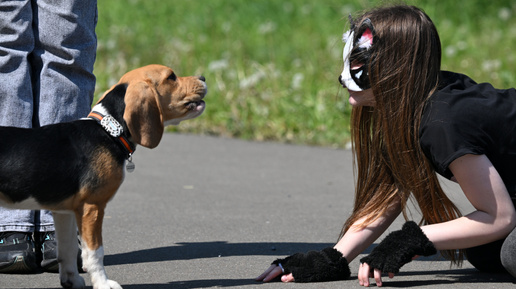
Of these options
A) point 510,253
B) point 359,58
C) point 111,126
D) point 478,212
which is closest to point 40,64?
point 111,126

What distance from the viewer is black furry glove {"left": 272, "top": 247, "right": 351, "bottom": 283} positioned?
3727 millimetres

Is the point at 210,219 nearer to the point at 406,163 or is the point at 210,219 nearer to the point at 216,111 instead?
the point at 406,163

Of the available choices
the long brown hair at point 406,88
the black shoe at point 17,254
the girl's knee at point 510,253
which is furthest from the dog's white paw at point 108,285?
the girl's knee at point 510,253

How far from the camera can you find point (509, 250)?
354 cm

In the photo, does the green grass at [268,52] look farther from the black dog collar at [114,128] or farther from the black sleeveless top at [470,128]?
the black dog collar at [114,128]

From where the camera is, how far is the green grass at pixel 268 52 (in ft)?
27.2

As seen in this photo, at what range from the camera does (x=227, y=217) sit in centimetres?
530

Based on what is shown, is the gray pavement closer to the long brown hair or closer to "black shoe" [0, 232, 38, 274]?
"black shoe" [0, 232, 38, 274]

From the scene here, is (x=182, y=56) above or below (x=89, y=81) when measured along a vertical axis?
below

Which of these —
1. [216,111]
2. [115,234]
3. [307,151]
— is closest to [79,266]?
[115,234]

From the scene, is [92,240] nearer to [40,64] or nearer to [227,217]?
[40,64]

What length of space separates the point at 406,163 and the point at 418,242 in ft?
1.27

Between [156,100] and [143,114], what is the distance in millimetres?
91

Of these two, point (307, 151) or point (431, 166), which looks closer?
point (431, 166)
